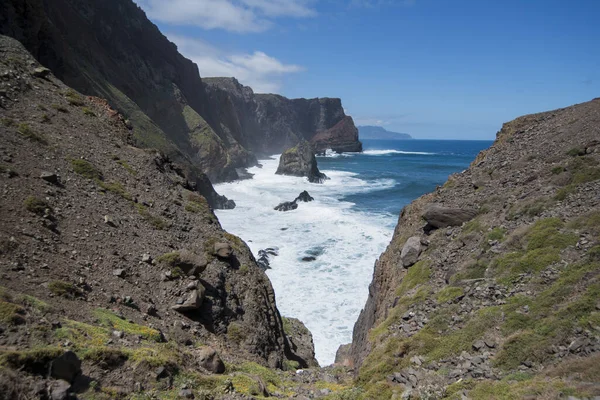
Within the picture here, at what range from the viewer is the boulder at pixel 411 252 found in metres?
17.9

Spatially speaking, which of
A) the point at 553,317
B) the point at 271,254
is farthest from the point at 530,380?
the point at 271,254

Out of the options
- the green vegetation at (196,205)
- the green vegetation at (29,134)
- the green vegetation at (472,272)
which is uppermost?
the green vegetation at (29,134)

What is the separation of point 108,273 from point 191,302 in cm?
306

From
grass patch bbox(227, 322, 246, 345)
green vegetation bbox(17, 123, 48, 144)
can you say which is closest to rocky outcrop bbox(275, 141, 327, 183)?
green vegetation bbox(17, 123, 48, 144)

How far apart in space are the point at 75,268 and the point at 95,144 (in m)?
10.6

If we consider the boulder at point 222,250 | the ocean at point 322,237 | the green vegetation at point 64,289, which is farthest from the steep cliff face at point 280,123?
the green vegetation at point 64,289

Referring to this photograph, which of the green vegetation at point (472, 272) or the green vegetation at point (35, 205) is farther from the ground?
the green vegetation at point (35, 205)

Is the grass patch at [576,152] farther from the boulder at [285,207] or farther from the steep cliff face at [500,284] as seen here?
the boulder at [285,207]

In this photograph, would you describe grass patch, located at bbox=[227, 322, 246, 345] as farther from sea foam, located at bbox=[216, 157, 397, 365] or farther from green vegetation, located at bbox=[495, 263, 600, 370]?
sea foam, located at bbox=[216, 157, 397, 365]

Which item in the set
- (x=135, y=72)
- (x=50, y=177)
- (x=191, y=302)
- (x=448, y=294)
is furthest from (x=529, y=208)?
(x=135, y=72)

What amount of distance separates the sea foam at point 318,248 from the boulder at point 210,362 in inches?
538

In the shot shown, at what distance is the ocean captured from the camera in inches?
1104

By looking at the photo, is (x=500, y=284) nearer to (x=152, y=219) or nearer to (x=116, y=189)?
(x=152, y=219)

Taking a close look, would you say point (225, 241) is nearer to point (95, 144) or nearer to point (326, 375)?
point (326, 375)
